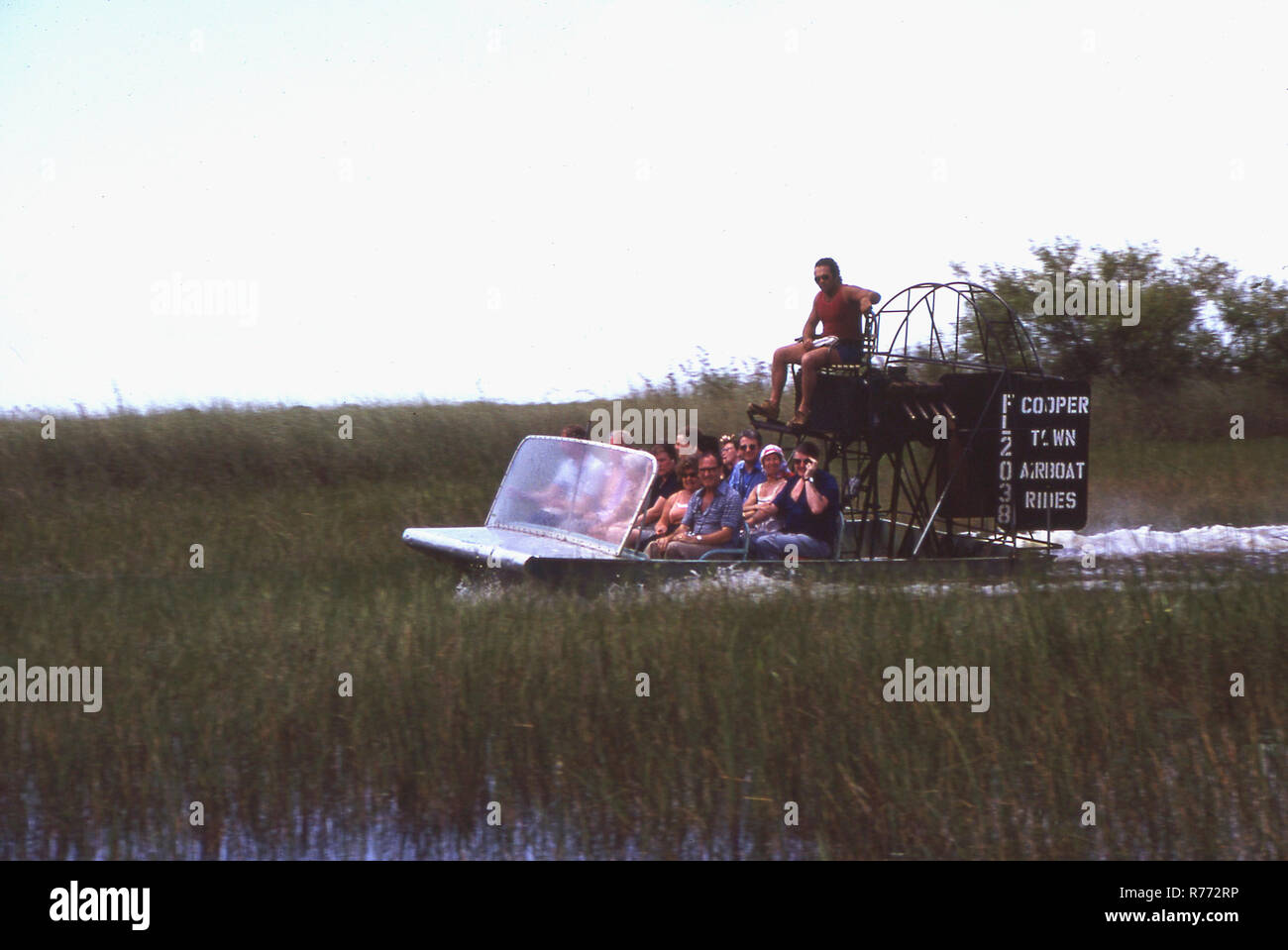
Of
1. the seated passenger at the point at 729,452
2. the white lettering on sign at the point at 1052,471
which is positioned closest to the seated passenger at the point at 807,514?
the seated passenger at the point at 729,452

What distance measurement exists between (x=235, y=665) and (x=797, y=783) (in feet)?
10.4

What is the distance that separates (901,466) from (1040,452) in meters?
1.10

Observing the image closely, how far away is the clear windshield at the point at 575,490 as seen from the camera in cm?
935

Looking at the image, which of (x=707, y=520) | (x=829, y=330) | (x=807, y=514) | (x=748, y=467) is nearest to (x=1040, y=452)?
(x=829, y=330)

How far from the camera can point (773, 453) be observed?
9852 mm

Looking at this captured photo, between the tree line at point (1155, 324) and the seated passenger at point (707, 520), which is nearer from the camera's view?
the seated passenger at point (707, 520)

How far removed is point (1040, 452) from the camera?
10.6 meters

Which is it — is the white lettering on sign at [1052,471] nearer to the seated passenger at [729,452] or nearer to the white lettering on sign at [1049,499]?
the white lettering on sign at [1049,499]

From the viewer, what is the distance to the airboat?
31.0 feet

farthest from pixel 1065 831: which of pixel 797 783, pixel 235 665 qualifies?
pixel 235 665

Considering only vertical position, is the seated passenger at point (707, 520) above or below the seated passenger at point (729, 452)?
below

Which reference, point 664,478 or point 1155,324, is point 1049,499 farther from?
point 1155,324

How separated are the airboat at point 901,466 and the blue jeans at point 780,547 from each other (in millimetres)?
185

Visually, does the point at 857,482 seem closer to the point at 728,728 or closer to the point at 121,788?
the point at 728,728
